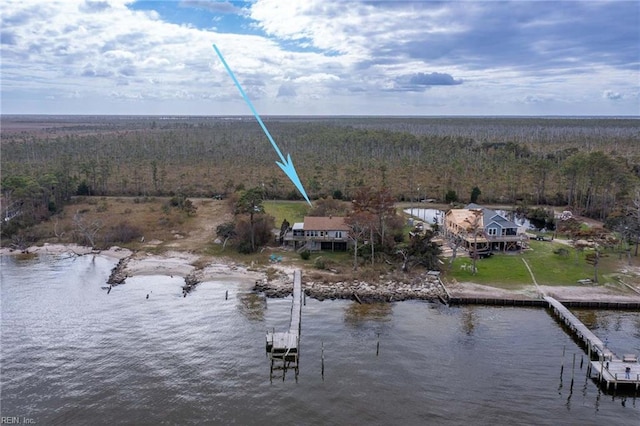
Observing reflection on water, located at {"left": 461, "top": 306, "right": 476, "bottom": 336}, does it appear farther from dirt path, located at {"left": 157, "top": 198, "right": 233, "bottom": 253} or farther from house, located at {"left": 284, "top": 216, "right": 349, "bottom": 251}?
dirt path, located at {"left": 157, "top": 198, "right": 233, "bottom": 253}

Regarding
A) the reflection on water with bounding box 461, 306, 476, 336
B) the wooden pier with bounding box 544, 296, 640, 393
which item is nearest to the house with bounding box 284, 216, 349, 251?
the reflection on water with bounding box 461, 306, 476, 336

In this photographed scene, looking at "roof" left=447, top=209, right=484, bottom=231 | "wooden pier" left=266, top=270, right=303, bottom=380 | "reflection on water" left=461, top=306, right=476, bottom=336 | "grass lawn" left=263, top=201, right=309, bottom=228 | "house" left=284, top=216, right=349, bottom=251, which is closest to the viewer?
"wooden pier" left=266, top=270, right=303, bottom=380

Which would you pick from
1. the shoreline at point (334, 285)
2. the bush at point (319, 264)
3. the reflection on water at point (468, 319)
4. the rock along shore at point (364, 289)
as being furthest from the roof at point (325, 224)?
the reflection on water at point (468, 319)

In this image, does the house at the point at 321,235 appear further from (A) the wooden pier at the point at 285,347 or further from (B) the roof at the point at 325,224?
(A) the wooden pier at the point at 285,347

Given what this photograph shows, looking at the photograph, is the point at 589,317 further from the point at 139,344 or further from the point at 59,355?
the point at 59,355

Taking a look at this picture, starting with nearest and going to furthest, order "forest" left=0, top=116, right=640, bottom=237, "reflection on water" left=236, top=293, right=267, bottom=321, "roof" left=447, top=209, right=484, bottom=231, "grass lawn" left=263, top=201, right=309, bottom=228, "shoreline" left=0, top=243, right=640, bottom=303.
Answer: "reflection on water" left=236, top=293, right=267, bottom=321 → "shoreline" left=0, top=243, right=640, bottom=303 → "roof" left=447, top=209, right=484, bottom=231 → "grass lawn" left=263, top=201, right=309, bottom=228 → "forest" left=0, top=116, right=640, bottom=237

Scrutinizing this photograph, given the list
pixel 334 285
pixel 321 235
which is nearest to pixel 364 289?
pixel 334 285

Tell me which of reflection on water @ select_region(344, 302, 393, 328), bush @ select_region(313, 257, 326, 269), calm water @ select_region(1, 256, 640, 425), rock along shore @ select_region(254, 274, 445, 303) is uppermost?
bush @ select_region(313, 257, 326, 269)
